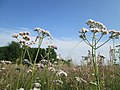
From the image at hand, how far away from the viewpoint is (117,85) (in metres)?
4.86

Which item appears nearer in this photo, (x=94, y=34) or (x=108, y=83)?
(x=94, y=34)

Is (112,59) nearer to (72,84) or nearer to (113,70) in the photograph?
(113,70)

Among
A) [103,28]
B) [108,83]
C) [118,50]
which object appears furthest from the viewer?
[118,50]

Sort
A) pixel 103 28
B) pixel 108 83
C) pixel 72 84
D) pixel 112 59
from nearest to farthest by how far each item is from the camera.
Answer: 1. pixel 103 28
2. pixel 72 84
3. pixel 108 83
4. pixel 112 59

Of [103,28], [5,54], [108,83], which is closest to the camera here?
[103,28]

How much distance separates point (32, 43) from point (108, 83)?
2.08 meters

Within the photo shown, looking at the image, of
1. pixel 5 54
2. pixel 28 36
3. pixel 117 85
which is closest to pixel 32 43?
pixel 28 36

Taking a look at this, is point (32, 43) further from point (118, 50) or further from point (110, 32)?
point (118, 50)

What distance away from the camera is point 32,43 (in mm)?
3688

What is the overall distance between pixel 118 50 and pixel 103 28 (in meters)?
2.15

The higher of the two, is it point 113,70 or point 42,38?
point 42,38

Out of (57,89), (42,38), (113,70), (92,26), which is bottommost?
(57,89)

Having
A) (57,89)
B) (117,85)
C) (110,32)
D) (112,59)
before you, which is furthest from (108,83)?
(110,32)

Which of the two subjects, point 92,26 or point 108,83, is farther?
point 108,83
